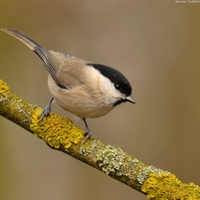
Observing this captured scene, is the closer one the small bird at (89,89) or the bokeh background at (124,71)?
the small bird at (89,89)

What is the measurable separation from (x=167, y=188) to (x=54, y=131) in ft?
2.56

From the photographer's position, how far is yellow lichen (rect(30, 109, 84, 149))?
2.14 metres

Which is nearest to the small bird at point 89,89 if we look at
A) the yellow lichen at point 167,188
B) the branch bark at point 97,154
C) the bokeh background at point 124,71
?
the branch bark at point 97,154

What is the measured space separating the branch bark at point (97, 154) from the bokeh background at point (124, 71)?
1646mm

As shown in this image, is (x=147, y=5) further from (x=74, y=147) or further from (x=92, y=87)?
(x=74, y=147)

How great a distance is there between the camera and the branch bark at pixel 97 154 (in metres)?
1.94

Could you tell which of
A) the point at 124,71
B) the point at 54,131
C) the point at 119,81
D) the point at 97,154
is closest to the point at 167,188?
the point at 97,154

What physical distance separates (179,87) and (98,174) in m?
1.41

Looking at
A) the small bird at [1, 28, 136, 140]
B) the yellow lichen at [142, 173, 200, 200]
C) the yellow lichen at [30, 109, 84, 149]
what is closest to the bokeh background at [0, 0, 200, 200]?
the small bird at [1, 28, 136, 140]

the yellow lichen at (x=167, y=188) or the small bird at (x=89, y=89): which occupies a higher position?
the small bird at (x=89, y=89)

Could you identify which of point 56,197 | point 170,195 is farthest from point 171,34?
point 170,195

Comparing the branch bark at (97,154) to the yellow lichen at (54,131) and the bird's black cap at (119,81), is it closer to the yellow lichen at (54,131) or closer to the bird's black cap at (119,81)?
the yellow lichen at (54,131)

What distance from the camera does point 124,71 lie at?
14.0ft

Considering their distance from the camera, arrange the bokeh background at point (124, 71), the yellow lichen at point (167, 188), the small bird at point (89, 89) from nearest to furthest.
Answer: the yellow lichen at point (167, 188) < the small bird at point (89, 89) < the bokeh background at point (124, 71)
